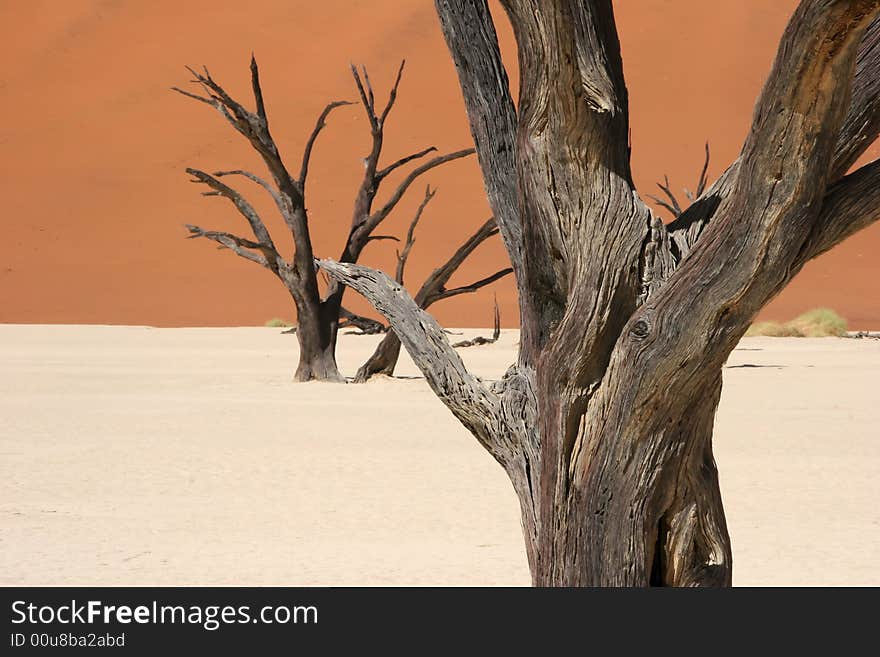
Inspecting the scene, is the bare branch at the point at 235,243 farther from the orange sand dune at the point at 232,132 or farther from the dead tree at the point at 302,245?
the orange sand dune at the point at 232,132

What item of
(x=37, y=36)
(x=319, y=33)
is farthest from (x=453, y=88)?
(x=37, y=36)

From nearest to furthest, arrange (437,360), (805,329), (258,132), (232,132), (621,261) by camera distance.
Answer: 1. (621,261)
2. (437,360)
3. (258,132)
4. (805,329)
5. (232,132)

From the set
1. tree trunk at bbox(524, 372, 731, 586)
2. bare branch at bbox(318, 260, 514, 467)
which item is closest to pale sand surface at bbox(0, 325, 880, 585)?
bare branch at bbox(318, 260, 514, 467)

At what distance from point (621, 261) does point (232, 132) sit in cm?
5588

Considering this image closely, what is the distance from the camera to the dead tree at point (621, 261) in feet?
9.79

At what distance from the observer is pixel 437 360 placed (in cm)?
396

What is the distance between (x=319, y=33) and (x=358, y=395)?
50.8m

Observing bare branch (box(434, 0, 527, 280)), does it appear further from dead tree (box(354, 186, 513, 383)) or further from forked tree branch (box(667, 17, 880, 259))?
dead tree (box(354, 186, 513, 383))

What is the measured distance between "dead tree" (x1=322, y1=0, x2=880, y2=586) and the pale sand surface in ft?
6.15

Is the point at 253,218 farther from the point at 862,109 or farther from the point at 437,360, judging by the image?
the point at 862,109

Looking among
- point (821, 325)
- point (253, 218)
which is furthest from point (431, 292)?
point (821, 325)

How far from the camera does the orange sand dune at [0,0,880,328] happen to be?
48062mm

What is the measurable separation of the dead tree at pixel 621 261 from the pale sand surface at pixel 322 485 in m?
1.88

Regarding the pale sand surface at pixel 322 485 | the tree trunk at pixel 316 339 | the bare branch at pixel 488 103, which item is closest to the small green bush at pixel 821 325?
the pale sand surface at pixel 322 485
